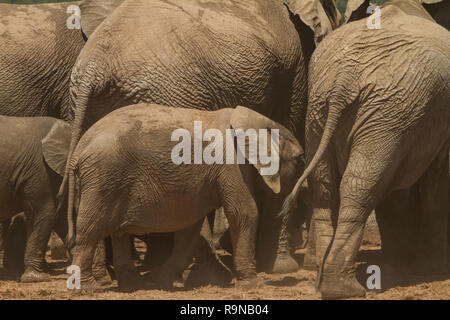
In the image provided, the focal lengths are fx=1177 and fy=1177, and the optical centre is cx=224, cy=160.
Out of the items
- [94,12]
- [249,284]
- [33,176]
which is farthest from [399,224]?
[94,12]

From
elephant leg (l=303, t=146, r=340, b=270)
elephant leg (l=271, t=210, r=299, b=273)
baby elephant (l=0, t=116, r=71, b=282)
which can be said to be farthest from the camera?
→ elephant leg (l=271, t=210, r=299, b=273)

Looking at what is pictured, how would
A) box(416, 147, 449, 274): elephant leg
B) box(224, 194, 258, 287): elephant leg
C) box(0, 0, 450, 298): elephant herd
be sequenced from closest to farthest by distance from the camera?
box(0, 0, 450, 298): elephant herd < box(224, 194, 258, 287): elephant leg < box(416, 147, 449, 274): elephant leg

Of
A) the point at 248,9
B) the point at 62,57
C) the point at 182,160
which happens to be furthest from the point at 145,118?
the point at 62,57

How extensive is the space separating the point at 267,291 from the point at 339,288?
1.89ft

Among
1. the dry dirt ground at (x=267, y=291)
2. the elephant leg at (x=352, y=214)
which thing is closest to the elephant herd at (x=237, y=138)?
the elephant leg at (x=352, y=214)

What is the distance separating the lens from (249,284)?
8062 mm

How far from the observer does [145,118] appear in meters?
7.92

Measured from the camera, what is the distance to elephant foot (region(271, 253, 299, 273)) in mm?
9047

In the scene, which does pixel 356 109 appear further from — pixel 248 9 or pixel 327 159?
pixel 248 9

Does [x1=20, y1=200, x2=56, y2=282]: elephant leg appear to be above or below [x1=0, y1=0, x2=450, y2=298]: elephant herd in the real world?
below

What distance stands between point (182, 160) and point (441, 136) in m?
1.75

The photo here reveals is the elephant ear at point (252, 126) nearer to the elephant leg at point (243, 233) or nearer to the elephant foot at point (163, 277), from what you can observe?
the elephant leg at point (243, 233)

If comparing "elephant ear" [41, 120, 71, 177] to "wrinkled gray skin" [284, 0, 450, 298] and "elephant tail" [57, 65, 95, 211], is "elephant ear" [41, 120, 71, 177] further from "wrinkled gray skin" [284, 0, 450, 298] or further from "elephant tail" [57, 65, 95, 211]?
"wrinkled gray skin" [284, 0, 450, 298]

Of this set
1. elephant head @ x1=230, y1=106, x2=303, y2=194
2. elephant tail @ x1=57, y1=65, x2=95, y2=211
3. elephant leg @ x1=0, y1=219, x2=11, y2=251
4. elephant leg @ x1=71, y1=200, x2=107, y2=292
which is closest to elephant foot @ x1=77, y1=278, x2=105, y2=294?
elephant leg @ x1=71, y1=200, x2=107, y2=292
